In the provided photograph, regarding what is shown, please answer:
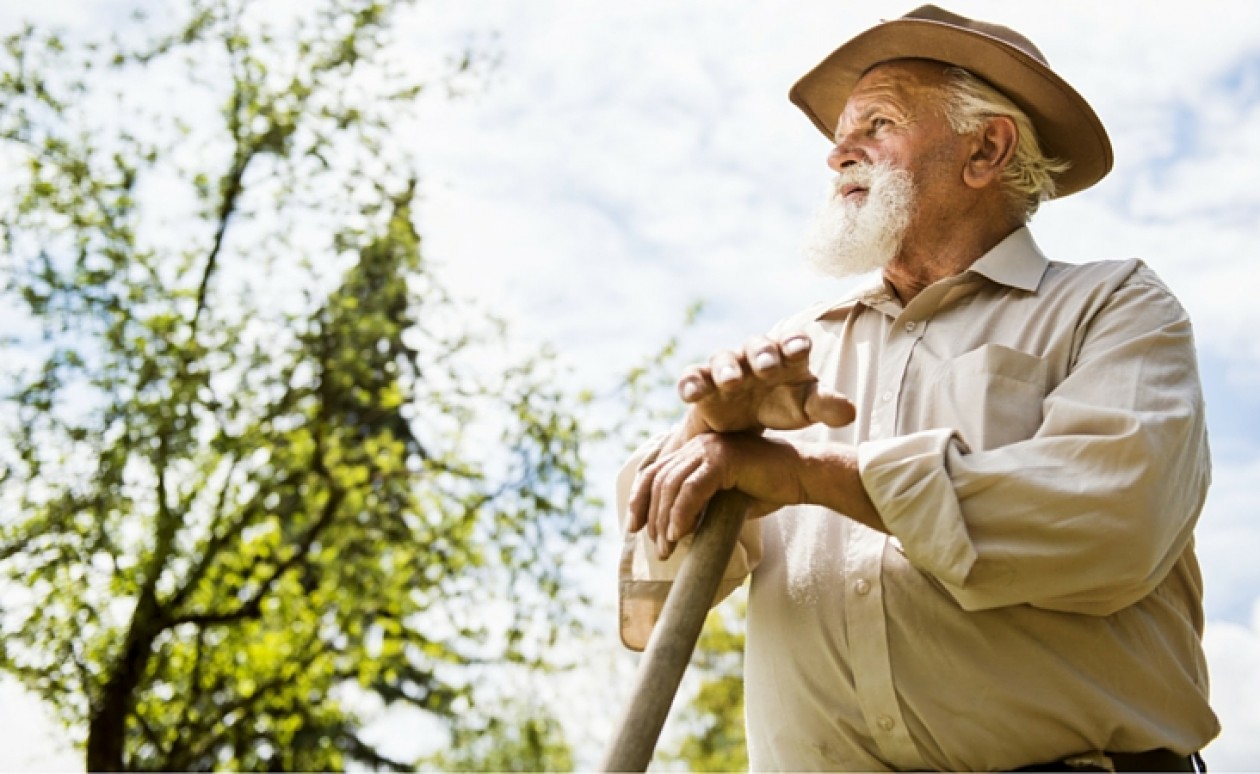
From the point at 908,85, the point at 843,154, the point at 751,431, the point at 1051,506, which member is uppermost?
the point at 908,85

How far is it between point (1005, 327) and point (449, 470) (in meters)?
7.78

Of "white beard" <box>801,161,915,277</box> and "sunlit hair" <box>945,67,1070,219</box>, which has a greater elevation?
"sunlit hair" <box>945,67,1070,219</box>

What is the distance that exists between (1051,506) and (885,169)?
128 centimetres

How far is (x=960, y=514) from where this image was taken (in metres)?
2.10

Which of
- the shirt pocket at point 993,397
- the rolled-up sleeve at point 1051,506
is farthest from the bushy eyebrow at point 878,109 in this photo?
the rolled-up sleeve at point 1051,506

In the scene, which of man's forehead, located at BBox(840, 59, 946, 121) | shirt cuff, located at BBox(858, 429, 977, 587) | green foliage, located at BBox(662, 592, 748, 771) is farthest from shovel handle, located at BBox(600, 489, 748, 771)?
green foliage, located at BBox(662, 592, 748, 771)

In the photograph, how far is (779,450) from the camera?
2.21 meters

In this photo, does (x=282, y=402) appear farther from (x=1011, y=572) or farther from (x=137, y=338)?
(x=1011, y=572)

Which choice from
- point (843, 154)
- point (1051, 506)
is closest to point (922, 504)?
point (1051, 506)

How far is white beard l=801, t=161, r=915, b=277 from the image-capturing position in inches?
120

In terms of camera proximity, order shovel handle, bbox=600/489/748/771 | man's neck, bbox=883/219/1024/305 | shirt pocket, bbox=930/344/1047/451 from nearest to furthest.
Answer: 1. shovel handle, bbox=600/489/748/771
2. shirt pocket, bbox=930/344/1047/451
3. man's neck, bbox=883/219/1024/305

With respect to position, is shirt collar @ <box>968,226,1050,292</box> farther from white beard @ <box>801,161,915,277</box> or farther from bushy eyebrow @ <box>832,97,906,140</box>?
bushy eyebrow @ <box>832,97,906,140</box>

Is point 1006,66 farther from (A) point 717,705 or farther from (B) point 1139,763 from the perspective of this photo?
(A) point 717,705

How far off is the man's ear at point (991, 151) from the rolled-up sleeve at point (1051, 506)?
106cm
